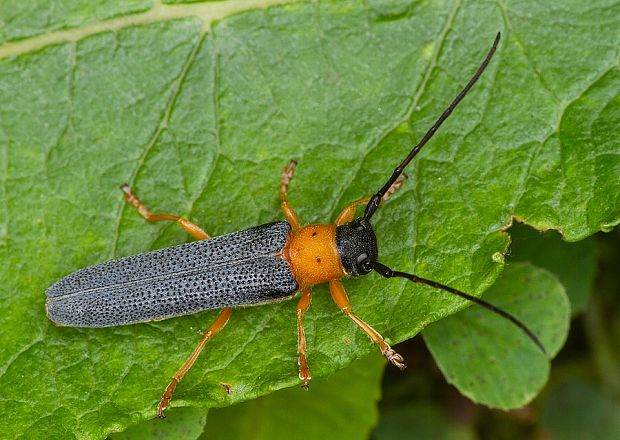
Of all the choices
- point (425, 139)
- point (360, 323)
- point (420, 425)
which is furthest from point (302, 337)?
point (420, 425)

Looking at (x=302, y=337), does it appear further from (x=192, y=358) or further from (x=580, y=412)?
(x=580, y=412)

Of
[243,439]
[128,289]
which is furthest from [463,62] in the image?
[243,439]

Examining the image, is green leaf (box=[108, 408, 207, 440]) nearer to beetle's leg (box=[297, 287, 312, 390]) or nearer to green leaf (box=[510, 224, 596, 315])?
beetle's leg (box=[297, 287, 312, 390])

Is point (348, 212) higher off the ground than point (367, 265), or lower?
higher

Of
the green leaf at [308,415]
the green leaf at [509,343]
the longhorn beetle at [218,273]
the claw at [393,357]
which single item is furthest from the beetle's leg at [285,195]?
the green leaf at [509,343]

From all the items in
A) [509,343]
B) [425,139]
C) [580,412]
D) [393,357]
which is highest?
[425,139]

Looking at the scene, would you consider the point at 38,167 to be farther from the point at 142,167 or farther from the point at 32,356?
the point at 32,356

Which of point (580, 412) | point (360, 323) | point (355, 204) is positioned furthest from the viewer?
point (580, 412)

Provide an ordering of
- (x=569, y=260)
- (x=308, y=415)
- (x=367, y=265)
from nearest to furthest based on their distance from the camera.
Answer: (x=367, y=265)
(x=308, y=415)
(x=569, y=260)
